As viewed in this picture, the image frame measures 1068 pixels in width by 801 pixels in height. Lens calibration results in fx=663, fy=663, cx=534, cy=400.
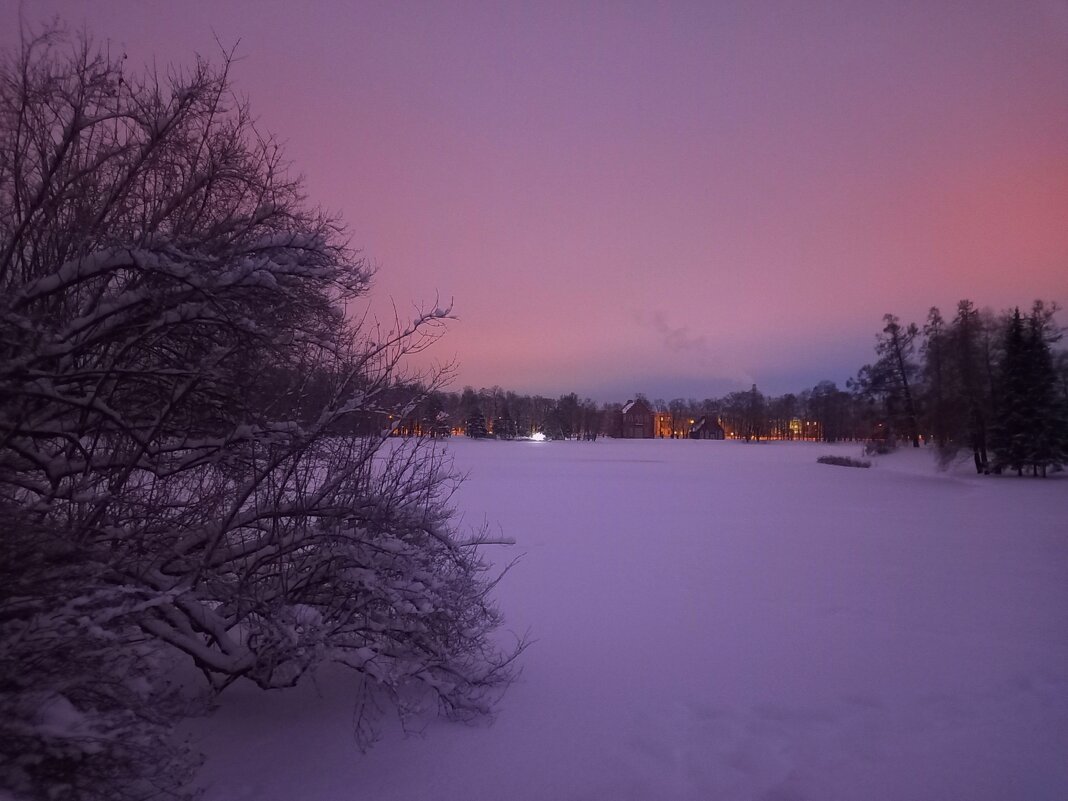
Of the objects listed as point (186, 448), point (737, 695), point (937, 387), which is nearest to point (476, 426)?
point (937, 387)

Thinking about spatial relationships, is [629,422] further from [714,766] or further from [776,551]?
[714,766]

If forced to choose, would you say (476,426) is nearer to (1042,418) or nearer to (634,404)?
(1042,418)

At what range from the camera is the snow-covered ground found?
450cm

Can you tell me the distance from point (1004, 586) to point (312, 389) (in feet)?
35.2

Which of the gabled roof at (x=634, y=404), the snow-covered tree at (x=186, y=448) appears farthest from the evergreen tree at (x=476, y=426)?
the gabled roof at (x=634, y=404)

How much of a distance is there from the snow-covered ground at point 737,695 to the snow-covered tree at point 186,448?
0.52 metres

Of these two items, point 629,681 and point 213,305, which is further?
point 629,681

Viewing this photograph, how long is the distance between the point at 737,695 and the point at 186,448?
5.06 meters

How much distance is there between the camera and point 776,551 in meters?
13.5

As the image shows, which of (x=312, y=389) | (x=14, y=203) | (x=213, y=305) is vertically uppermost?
(x=14, y=203)

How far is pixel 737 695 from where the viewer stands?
5992 millimetres

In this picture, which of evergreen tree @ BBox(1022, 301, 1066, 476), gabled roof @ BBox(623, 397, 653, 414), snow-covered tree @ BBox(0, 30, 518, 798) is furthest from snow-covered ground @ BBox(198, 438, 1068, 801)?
gabled roof @ BBox(623, 397, 653, 414)

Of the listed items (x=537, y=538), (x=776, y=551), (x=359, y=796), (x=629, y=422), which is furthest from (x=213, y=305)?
(x=629, y=422)

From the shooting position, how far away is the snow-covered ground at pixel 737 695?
450 centimetres
